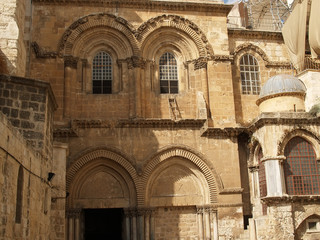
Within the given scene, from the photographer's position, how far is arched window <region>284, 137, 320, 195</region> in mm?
17844

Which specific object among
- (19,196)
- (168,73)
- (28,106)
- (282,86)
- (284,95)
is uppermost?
(168,73)

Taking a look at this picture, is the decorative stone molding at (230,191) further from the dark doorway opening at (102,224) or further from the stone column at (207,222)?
the dark doorway opening at (102,224)

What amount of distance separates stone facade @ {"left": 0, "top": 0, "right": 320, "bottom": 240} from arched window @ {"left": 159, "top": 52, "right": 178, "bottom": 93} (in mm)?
230

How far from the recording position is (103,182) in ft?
62.1

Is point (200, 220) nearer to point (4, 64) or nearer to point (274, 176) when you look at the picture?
point (274, 176)

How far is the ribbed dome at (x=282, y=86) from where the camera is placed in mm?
19263

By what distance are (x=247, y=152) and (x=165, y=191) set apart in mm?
4103

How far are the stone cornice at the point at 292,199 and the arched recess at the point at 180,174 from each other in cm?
221

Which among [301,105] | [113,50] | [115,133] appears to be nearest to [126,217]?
[115,133]

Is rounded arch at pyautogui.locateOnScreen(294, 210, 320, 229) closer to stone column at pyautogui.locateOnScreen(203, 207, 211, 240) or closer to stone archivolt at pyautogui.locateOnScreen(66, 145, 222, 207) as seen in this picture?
stone archivolt at pyautogui.locateOnScreen(66, 145, 222, 207)

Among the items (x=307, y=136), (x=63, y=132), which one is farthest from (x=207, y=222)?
(x=63, y=132)

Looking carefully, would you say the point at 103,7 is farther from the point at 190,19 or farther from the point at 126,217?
the point at 126,217

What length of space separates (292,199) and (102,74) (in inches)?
383

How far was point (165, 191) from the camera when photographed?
19.1 m
